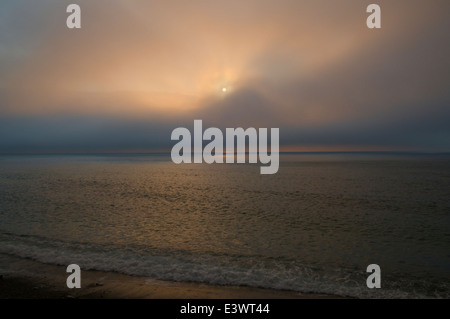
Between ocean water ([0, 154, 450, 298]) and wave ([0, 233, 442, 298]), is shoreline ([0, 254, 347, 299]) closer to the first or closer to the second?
wave ([0, 233, 442, 298])

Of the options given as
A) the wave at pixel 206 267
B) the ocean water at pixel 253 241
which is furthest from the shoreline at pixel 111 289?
the ocean water at pixel 253 241

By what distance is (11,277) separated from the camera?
13.3 m

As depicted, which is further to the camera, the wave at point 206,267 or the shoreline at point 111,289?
the wave at point 206,267

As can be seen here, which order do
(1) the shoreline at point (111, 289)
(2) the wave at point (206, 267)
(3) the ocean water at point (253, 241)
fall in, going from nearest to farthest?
(1) the shoreline at point (111, 289) < (2) the wave at point (206, 267) < (3) the ocean water at point (253, 241)

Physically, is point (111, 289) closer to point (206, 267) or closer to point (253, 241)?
point (206, 267)

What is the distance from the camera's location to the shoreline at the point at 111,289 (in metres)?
11.5

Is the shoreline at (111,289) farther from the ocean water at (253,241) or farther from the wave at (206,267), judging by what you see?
the ocean water at (253,241)

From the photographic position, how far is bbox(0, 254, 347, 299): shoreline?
1152 cm

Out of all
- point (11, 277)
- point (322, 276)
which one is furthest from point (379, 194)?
point (11, 277)

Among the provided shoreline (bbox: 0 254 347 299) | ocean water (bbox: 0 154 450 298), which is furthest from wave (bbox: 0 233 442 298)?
shoreline (bbox: 0 254 347 299)

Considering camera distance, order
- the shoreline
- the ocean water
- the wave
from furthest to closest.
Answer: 1. the ocean water
2. the wave
3. the shoreline

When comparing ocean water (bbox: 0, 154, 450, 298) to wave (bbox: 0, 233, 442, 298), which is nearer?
wave (bbox: 0, 233, 442, 298)

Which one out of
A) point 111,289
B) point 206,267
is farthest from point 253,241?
point 111,289
